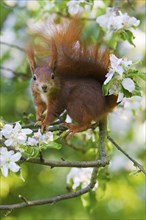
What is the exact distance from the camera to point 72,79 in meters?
1.75

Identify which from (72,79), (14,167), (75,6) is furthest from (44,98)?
(75,6)

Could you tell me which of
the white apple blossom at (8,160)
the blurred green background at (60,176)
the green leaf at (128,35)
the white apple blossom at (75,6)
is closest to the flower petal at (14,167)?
the white apple blossom at (8,160)

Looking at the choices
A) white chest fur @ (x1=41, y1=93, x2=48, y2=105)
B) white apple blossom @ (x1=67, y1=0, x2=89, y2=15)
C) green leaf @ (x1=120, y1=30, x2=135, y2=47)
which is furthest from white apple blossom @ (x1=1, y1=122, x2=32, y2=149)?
white apple blossom @ (x1=67, y1=0, x2=89, y2=15)

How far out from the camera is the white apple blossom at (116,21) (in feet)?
6.08

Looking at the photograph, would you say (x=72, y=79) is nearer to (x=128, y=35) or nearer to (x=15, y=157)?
(x=128, y=35)

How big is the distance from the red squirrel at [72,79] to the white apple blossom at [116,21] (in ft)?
0.43

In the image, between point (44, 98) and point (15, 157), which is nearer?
point (15, 157)

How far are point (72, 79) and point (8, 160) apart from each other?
1.28ft

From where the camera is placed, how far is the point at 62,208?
11.1ft

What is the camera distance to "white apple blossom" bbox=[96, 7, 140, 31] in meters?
1.85

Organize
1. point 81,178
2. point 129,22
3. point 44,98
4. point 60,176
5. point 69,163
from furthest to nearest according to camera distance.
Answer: point 60,176 < point 81,178 < point 129,22 < point 44,98 < point 69,163

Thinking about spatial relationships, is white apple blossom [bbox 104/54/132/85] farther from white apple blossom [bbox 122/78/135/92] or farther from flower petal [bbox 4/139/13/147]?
flower petal [bbox 4/139/13/147]

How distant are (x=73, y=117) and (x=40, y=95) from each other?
10cm

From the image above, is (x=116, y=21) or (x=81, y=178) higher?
(x=116, y=21)
